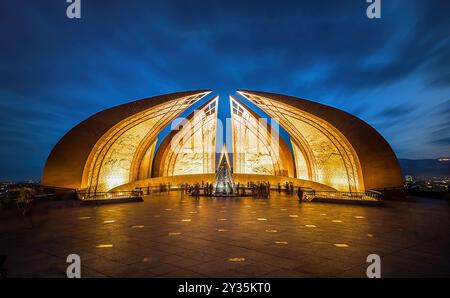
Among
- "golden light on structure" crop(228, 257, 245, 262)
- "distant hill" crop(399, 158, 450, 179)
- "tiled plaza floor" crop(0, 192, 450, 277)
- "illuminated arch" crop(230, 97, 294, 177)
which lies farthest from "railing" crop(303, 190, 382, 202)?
"distant hill" crop(399, 158, 450, 179)

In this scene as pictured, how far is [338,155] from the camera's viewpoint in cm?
1794

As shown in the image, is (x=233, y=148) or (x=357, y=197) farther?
(x=233, y=148)

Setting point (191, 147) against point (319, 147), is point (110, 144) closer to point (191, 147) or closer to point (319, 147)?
point (191, 147)

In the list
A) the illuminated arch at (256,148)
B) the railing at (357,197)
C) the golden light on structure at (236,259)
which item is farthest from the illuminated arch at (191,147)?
the golden light on structure at (236,259)

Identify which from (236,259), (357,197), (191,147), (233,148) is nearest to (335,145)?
(357,197)

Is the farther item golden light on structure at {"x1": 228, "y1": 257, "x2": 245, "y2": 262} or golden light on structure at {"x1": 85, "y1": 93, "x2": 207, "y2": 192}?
golden light on structure at {"x1": 85, "y1": 93, "x2": 207, "y2": 192}

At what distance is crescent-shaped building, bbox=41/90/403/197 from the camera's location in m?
14.4

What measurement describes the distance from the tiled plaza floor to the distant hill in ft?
266

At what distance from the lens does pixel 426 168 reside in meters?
75.2

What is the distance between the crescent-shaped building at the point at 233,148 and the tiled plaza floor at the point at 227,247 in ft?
27.3

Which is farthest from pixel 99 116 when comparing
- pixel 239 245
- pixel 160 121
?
pixel 239 245

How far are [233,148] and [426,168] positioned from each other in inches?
3080

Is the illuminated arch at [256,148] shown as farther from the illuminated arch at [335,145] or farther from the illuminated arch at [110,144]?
the illuminated arch at [110,144]

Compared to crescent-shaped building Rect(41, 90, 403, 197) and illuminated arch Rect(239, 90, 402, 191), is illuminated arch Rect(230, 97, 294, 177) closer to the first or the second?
crescent-shaped building Rect(41, 90, 403, 197)
